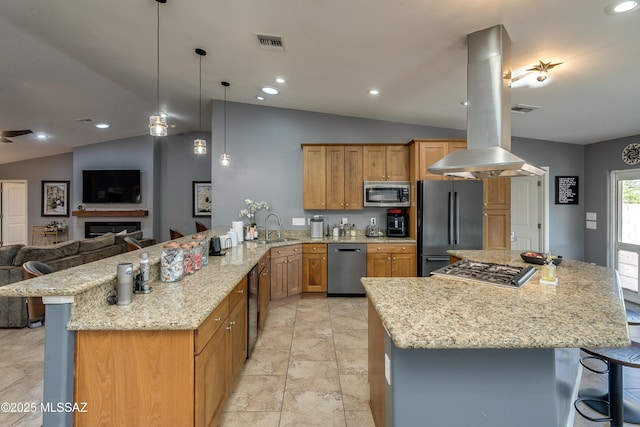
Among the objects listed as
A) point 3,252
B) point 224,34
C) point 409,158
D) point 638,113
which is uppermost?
point 224,34

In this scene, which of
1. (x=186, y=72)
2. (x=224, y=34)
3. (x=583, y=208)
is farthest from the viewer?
(x=583, y=208)

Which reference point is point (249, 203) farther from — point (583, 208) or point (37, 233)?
point (37, 233)

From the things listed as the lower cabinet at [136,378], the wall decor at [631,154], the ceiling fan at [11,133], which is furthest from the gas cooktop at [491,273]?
the ceiling fan at [11,133]

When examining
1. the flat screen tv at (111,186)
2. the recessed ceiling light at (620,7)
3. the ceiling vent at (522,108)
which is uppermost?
the ceiling vent at (522,108)

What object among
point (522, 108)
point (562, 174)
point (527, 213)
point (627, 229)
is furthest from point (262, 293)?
point (627, 229)

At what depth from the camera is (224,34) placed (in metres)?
2.86

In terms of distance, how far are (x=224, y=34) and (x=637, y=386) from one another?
471 centimetres

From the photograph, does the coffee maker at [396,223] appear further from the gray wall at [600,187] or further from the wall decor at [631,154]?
the wall decor at [631,154]

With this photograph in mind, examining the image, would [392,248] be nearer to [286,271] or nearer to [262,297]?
[286,271]

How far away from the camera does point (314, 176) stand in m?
4.74

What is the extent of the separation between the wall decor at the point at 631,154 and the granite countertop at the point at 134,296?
19.3ft

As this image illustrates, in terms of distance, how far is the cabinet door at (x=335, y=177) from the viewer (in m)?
4.73

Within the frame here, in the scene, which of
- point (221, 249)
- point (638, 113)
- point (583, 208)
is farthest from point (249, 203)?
point (583, 208)

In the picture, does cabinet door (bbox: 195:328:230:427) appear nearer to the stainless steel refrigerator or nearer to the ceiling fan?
the stainless steel refrigerator
